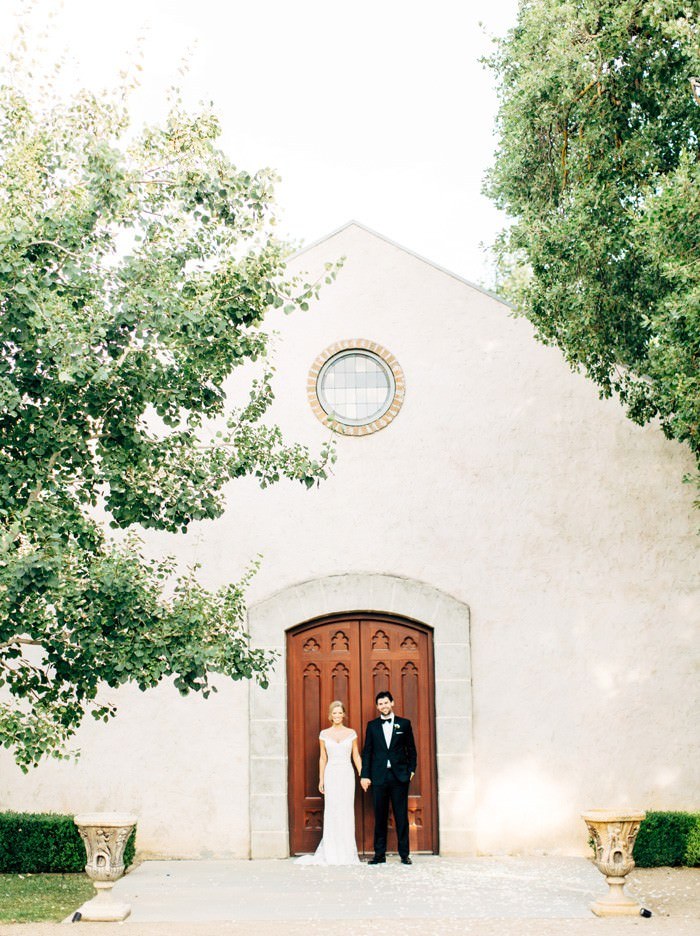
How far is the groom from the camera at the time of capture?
1136 centimetres

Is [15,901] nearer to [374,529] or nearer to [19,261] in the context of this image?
[374,529]

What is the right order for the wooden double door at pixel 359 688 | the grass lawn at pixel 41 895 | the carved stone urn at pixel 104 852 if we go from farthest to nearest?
the wooden double door at pixel 359 688, the grass lawn at pixel 41 895, the carved stone urn at pixel 104 852

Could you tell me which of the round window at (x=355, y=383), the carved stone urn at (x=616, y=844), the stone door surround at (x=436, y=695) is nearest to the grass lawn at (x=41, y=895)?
the stone door surround at (x=436, y=695)

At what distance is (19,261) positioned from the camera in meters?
7.11

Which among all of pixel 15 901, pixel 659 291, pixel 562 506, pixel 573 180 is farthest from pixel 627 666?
pixel 15 901

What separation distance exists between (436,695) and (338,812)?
5.16ft

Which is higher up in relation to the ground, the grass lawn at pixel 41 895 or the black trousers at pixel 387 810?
the black trousers at pixel 387 810

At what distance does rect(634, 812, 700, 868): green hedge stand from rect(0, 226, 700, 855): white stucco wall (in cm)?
52

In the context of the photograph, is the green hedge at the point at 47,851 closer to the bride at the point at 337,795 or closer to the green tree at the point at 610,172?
the bride at the point at 337,795

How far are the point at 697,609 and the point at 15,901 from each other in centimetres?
738

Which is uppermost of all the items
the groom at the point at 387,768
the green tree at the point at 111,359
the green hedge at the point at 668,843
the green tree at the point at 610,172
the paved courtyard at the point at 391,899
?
the green tree at the point at 610,172

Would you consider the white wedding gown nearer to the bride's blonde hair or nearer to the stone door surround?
the bride's blonde hair

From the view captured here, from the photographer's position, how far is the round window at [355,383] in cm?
1239

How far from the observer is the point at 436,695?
39.0ft
